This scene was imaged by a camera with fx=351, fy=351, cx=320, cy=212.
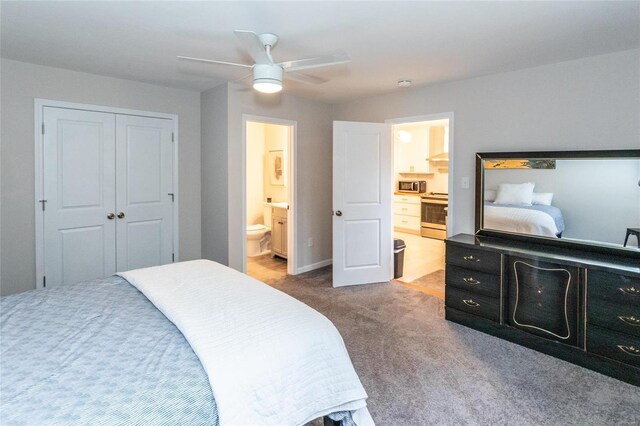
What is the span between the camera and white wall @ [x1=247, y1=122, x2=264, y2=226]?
6.01 m

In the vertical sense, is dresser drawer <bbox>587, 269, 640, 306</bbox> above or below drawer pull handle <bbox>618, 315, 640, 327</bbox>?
above

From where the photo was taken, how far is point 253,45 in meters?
2.61

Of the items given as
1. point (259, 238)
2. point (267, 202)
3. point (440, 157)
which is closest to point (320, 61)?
point (259, 238)

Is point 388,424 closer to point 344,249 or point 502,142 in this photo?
point 344,249

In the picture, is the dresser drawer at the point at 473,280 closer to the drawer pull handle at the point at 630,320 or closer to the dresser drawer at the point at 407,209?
the drawer pull handle at the point at 630,320

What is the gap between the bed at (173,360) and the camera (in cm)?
108

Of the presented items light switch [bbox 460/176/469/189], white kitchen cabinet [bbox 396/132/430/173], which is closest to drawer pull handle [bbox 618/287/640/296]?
light switch [bbox 460/176/469/189]

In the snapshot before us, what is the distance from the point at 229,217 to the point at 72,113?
1863mm

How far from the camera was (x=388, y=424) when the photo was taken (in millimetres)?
1903

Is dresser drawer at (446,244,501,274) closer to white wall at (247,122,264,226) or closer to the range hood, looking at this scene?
white wall at (247,122,264,226)

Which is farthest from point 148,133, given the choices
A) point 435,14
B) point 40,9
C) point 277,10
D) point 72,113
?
point 435,14

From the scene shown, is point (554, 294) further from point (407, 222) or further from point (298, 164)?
point (407, 222)

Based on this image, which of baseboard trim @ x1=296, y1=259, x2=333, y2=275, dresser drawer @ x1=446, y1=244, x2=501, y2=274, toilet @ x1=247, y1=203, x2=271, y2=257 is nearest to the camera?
dresser drawer @ x1=446, y1=244, x2=501, y2=274

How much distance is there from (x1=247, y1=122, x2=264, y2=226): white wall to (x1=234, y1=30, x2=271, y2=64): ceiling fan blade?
3149 mm
